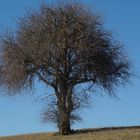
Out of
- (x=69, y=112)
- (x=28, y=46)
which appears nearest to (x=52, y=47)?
(x=28, y=46)

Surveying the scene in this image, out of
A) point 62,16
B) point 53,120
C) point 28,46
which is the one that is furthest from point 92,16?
point 53,120

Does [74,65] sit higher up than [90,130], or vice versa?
[74,65]

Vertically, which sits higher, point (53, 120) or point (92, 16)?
point (92, 16)

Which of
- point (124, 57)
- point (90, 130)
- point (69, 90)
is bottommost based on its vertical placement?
point (90, 130)

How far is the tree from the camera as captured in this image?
148ft

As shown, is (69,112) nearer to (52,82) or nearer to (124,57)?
(52,82)

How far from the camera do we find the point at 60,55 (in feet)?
148

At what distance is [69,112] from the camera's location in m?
45.5

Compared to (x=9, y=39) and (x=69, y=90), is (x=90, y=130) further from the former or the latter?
(x=9, y=39)

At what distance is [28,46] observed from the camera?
45688mm

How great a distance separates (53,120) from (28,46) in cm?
562

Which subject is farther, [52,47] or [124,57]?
[124,57]

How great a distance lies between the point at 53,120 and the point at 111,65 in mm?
6001

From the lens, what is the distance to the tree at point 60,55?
4506 cm
